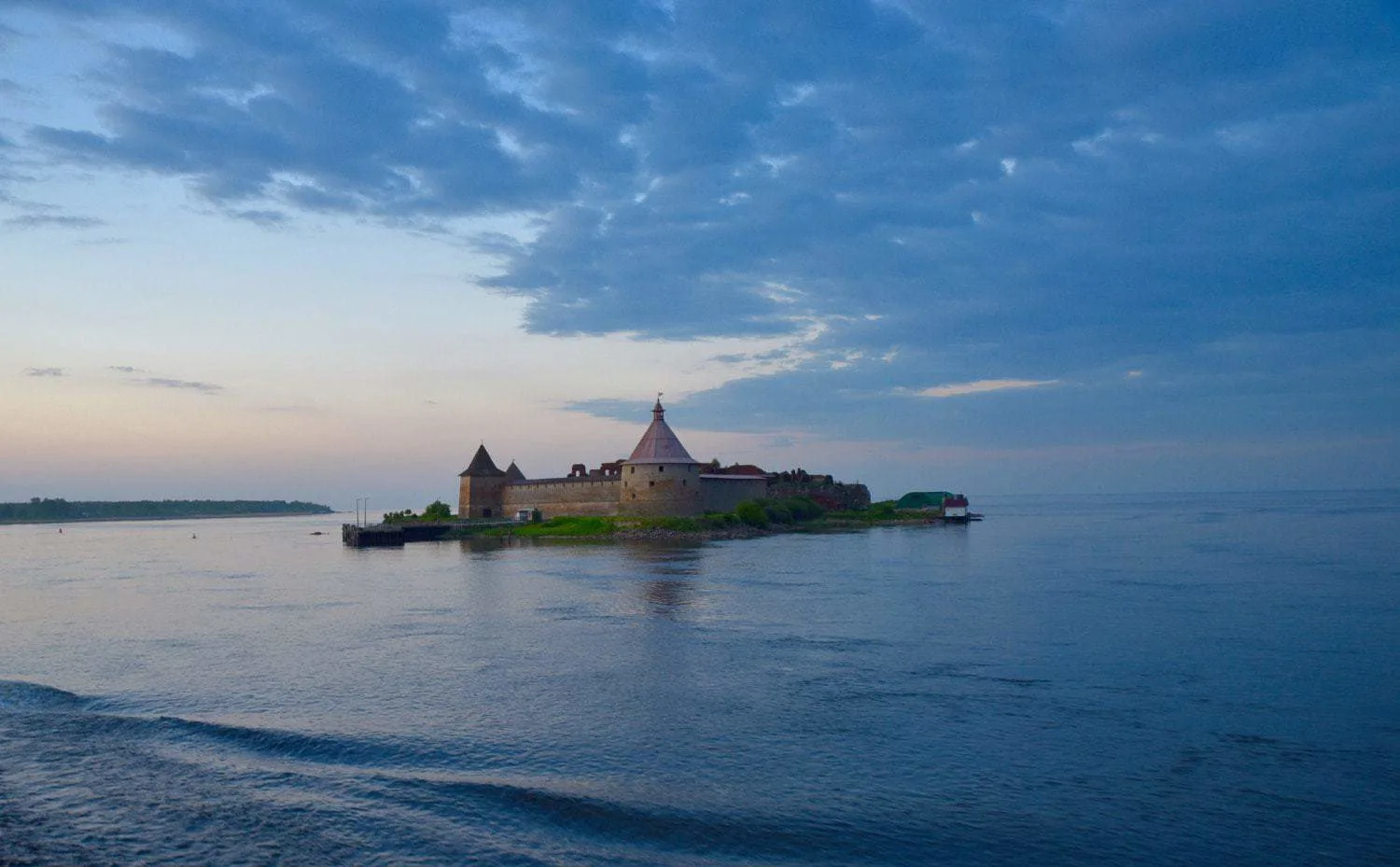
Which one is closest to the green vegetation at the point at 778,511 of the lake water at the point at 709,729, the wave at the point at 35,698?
the lake water at the point at 709,729

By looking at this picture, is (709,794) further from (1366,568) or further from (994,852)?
(1366,568)

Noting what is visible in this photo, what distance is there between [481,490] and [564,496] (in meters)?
6.98

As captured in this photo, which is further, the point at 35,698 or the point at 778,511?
the point at 778,511

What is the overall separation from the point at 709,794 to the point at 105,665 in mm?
11017

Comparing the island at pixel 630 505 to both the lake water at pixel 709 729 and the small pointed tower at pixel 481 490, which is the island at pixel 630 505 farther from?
the lake water at pixel 709 729

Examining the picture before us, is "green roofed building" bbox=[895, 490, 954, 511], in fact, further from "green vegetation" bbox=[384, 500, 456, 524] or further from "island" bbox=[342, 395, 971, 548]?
"green vegetation" bbox=[384, 500, 456, 524]

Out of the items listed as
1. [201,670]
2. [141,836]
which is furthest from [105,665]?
[141,836]

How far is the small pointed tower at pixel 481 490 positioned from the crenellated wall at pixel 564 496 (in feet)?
2.13

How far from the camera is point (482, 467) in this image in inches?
2324

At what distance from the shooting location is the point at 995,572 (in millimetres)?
29391

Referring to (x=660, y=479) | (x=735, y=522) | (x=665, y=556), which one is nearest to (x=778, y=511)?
(x=735, y=522)

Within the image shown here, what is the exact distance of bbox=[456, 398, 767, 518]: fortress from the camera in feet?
159

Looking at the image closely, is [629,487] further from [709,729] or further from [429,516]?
[709,729]

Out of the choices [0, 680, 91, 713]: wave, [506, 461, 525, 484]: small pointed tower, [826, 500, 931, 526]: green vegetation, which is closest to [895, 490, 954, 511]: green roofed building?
[826, 500, 931, 526]: green vegetation
